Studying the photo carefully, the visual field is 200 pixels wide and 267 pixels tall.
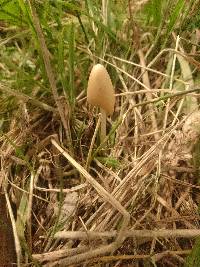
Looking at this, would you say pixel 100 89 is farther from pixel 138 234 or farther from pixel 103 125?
pixel 138 234

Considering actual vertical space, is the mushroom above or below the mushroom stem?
above

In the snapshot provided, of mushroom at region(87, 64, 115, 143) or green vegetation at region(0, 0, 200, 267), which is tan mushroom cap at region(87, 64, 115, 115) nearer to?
mushroom at region(87, 64, 115, 143)

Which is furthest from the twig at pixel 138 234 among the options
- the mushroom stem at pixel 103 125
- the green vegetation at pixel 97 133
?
the mushroom stem at pixel 103 125

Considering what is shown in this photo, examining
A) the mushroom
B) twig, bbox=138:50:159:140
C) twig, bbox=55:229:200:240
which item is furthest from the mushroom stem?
twig, bbox=55:229:200:240

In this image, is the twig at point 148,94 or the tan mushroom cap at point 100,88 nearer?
the tan mushroom cap at point 100,88

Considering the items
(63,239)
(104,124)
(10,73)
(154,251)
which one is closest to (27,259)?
(63,239)

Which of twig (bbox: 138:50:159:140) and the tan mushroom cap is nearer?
the tan mushroom cap

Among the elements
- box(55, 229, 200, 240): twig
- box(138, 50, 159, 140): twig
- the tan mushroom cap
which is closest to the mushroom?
the tan mushroom cap

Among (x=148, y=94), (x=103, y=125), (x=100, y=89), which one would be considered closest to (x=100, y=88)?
(x=100, y=89)

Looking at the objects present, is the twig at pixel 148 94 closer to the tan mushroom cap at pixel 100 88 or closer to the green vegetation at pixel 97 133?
the green vegetation at pixel 97 133
